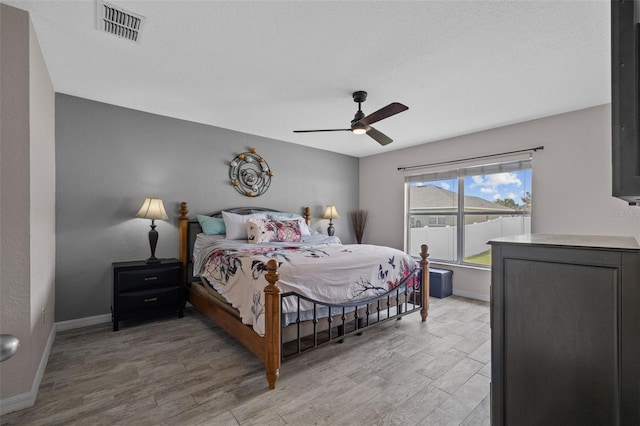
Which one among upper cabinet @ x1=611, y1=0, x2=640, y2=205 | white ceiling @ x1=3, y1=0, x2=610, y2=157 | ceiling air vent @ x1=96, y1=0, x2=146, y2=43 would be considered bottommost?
upper cabinet @ x1=611, y1=0, x2=640, y2=205

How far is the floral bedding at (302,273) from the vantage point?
2.29 metres

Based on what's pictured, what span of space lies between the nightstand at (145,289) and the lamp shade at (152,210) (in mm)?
539

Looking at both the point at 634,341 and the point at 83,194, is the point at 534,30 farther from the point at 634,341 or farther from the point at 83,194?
the point at 83,194

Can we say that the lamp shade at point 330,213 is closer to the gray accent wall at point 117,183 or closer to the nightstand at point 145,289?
the gray accent wall at point 117,183

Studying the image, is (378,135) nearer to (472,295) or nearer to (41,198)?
(472,295)

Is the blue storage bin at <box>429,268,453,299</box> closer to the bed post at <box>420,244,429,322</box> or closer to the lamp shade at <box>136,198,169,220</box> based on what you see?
the bed post at <box>420,244,429,322</box>

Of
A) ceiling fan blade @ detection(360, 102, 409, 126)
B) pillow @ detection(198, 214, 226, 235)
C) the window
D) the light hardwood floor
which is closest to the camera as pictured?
the light hardwood floor

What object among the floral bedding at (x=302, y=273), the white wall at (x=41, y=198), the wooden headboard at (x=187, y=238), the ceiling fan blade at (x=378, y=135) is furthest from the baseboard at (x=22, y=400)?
the ceiling fan blade at (x=378, y=135)

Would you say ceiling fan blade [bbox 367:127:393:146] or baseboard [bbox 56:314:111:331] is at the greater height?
ceiling fan blade [bbox 367:127:393:146]

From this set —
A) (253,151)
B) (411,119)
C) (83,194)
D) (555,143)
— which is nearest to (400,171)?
(411,119)

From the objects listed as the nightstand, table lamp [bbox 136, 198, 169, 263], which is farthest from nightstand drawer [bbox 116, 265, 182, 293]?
table lamp [bbox 136, 198, 169, 263]

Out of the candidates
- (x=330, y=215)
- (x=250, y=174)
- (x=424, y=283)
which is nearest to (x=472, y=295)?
(x=424, y=283)

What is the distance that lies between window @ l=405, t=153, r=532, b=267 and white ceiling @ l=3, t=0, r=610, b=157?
87 cm

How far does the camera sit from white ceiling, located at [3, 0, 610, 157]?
1.84m
